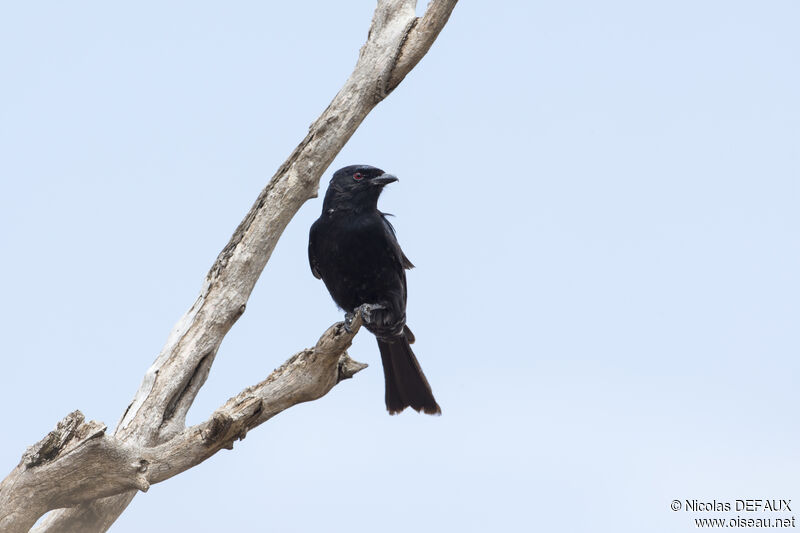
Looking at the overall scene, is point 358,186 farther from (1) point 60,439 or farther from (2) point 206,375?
(1) point 60,439

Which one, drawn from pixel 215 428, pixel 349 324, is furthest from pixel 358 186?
pixel 215 428

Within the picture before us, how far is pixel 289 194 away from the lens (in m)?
5.73

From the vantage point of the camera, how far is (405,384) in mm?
7414

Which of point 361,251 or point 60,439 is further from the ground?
point 361,251

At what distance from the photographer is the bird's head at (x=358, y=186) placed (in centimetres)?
670

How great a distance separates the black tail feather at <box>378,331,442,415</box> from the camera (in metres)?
7.39

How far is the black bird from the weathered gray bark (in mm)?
848

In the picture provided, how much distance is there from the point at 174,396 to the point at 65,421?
727mm

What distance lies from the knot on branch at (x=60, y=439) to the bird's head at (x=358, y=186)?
8.29 feet

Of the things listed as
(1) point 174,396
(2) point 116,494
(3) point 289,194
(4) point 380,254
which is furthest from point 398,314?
(2) point 116,494

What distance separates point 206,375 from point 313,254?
1.67 meters

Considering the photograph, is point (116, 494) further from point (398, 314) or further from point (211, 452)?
point (398, 314)

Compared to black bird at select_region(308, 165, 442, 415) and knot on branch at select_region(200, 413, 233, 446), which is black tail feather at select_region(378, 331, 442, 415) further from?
knot on branch at select_region(200, 413, 233, 446)

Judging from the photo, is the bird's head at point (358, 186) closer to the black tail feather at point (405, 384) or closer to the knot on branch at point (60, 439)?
the black tail feather at point (405, 384)
